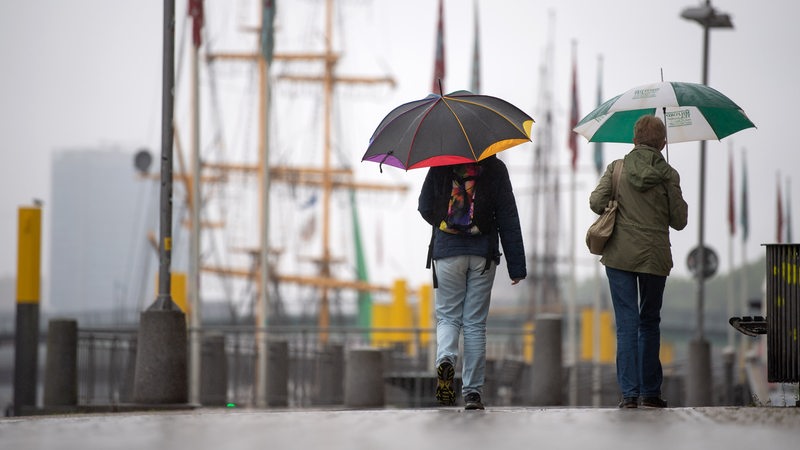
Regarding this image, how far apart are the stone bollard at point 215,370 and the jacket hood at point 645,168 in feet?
47.6

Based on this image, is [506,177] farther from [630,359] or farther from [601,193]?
[630,359]

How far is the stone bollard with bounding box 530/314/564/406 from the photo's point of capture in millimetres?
18594

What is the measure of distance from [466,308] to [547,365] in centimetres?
911

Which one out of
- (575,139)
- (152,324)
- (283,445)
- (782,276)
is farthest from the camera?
(575,139)

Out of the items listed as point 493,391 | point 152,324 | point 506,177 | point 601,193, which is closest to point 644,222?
point 601,193

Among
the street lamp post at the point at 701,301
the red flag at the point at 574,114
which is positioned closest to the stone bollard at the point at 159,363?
the street lamp post at the point at 701,301

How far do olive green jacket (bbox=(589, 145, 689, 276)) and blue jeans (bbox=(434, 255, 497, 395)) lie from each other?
83 centimetres

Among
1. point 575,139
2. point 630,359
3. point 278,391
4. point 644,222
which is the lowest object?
point 278,391

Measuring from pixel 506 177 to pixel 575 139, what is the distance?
34313 mm

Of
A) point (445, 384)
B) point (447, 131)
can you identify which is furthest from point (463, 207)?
point (445, 384)

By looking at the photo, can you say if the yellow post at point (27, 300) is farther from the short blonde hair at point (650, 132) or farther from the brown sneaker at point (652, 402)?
the short blonde hair at point (650, 132)

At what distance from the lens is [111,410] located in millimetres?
15820

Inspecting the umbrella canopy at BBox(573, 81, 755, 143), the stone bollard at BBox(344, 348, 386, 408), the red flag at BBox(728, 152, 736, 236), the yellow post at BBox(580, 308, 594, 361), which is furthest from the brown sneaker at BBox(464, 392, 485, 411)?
the yellow post at BBox(580, 308, 594, 361)

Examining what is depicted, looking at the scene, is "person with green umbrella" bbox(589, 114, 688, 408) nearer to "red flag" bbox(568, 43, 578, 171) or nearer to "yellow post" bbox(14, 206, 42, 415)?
"yellow post" bbox(14, 206, 42, 415)
